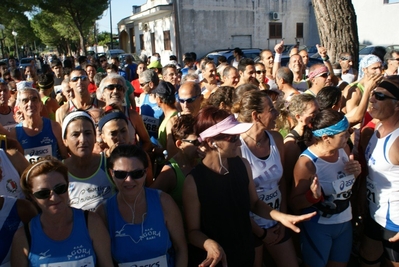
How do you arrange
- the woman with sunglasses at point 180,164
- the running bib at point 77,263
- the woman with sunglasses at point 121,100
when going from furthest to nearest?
the woman with sunglasses at point 121,100 → the woman with sunglasses at point 180,164 → the running bib at point 77,263

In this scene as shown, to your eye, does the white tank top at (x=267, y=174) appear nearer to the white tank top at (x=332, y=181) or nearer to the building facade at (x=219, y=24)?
the white tank top at (x=332, y=181)

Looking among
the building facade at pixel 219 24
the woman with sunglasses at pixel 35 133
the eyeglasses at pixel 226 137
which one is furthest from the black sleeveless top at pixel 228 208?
the building facade at pixel 219 24

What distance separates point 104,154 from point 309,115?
179cm

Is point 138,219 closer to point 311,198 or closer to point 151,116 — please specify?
point 311,198

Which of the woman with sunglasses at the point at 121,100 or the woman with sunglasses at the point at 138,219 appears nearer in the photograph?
the woman with sunglasses at the point at 138,219

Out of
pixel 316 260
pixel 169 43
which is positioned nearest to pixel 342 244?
pixel 316 260

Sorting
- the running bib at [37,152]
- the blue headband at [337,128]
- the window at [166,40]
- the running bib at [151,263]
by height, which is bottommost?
the running bib at [151,263]

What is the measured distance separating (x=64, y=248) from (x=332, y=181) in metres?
1.97

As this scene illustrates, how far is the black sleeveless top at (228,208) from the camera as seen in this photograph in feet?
7.58

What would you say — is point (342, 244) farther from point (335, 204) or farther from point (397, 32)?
point (397, 32)

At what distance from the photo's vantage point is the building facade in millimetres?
23203

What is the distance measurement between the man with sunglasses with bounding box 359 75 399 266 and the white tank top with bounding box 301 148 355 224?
0.77 feet

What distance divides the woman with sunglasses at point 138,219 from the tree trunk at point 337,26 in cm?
635

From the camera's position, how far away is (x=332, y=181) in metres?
2.76
